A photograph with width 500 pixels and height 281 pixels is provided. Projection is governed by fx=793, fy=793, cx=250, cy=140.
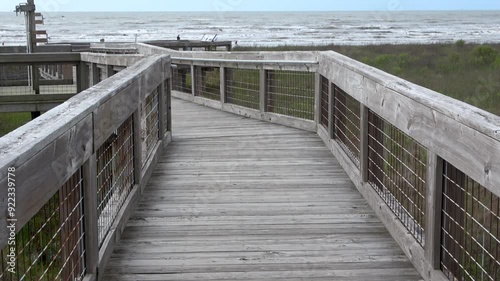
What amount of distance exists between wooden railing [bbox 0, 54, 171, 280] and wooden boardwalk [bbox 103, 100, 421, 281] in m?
0.21

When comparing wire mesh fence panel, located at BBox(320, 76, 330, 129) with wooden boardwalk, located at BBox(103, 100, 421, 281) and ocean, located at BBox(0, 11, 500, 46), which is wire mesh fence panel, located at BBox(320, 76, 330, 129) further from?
ocean, located at BBox(0, 11, 500, 46)

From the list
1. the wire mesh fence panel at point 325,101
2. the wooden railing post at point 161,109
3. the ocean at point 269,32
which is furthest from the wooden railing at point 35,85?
the ocean at point 269,32

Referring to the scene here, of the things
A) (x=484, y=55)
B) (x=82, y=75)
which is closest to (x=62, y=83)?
(x=82, y=75)

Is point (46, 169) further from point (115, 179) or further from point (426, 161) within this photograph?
point (426, 161)

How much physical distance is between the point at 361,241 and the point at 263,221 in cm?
79

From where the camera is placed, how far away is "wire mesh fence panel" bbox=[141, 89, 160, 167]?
724cm

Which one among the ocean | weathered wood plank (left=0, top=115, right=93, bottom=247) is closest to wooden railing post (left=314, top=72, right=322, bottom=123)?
weathered wood plank (left=0, top=115, right=93, bottom=247)

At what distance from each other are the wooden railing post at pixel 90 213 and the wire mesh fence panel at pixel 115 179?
1.70 feet

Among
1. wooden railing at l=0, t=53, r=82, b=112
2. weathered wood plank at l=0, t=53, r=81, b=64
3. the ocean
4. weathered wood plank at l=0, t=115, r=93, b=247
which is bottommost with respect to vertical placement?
the ocean

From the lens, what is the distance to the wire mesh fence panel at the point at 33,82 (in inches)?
604

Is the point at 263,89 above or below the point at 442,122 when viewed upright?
below

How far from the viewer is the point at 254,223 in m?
5.46

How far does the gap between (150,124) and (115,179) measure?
2180 millimetres

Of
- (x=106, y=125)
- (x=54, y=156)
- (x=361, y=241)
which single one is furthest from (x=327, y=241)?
(x=54, y=156)
